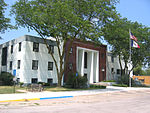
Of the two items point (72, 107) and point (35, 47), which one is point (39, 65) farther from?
point (72, 107)

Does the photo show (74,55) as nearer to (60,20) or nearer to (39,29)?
(39,29)

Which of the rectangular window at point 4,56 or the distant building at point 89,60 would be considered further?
the distant building at point 89,60

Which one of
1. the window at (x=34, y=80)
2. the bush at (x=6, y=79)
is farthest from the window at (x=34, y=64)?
the bush at (x=6, y=79)

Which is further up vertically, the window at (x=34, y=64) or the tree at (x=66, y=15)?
the tree at (x=66, y=15)

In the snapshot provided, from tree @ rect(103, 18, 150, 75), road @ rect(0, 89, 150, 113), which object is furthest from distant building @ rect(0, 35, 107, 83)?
road @ rect(0, 89, 150, 113)

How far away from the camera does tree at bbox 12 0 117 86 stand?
2133 cm

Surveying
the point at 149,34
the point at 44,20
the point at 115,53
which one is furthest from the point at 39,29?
the point at 149,34

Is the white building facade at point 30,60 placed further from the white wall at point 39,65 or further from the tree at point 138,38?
the tree at point 138,38

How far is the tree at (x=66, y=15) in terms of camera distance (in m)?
21.3

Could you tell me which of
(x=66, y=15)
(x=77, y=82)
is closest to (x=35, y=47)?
(x=77, y=82)

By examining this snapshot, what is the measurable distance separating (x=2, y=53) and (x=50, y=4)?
1813cm

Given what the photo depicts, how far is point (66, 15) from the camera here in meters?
20.9

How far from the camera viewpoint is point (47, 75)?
31344mm

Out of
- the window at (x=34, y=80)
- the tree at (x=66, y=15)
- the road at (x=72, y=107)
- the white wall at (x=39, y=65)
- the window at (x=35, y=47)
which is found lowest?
the road at (x=72, y=107)
